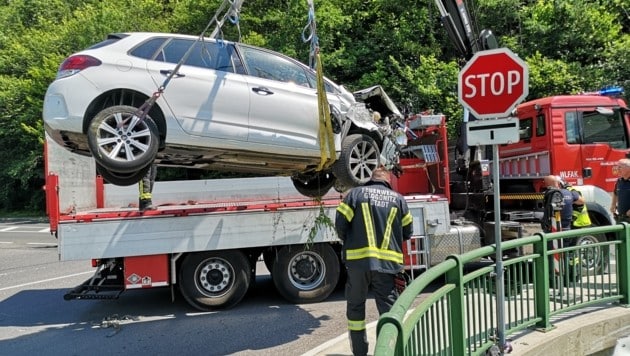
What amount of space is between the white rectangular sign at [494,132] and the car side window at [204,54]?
9.23ft

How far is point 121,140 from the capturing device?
5.05m

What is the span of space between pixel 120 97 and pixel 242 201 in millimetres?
3538

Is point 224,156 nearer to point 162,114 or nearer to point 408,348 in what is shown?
point 162,114

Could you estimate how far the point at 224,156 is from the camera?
600cm

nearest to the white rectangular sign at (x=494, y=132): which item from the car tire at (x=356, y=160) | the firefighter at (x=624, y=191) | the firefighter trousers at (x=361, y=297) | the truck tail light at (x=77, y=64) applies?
the firefighter trousers at (x=361, y=297)

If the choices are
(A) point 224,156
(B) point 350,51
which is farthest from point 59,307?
(B) point 350,51

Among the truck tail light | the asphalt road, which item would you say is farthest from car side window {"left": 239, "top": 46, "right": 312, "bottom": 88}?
the asphalt road

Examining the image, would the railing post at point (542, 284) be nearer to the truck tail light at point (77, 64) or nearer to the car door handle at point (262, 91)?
the car door handle at point (262, 91)

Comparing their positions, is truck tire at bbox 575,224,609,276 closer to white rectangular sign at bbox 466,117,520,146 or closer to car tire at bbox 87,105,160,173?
white rectangular sign at bbox 466,117,520,146

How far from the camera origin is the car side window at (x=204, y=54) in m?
5.61

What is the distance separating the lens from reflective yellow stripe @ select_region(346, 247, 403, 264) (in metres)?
4.60

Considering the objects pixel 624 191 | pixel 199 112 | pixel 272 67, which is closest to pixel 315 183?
pixel 272 67

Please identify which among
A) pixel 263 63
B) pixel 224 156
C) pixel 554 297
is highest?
pixel 263 63

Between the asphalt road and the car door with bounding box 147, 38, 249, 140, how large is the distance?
220cm
